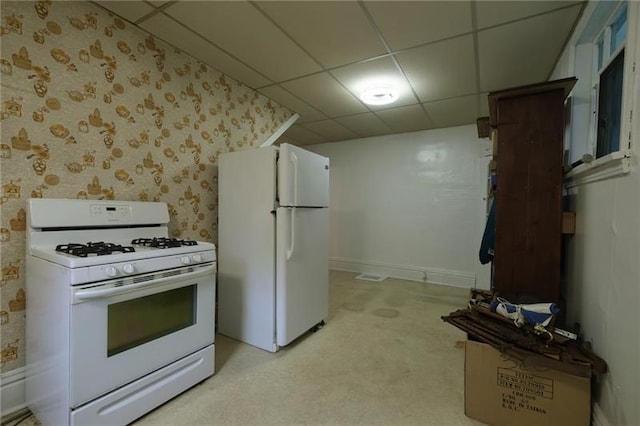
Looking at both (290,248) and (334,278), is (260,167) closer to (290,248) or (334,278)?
(290,248)

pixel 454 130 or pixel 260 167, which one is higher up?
pixel 454 130

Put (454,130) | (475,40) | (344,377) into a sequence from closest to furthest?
(344,377) < (475,40) < (454,130)

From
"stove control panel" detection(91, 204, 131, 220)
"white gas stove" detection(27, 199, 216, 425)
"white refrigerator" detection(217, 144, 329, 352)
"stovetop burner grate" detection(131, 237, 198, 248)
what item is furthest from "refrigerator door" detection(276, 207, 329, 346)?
"stove control panel" detection(91, 204, 131, 220)

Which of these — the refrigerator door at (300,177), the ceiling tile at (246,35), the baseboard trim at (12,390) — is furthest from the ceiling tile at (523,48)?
the baseboard trim at (12,390)

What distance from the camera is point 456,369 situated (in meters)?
2.02

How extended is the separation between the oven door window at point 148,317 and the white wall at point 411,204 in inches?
139

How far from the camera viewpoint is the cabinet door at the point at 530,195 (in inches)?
67.1

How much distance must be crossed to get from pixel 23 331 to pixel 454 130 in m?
4.78

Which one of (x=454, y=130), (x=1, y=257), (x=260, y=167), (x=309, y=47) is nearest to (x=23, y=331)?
(x=1, y=257)

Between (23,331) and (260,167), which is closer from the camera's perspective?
(23,331)

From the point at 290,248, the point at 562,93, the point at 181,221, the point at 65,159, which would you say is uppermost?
the point at 562,93

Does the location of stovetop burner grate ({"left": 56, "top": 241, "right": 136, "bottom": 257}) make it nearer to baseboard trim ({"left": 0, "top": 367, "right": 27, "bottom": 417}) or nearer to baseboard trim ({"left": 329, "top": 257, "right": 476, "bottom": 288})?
baseboard trim ({"left": 0, "top": 367, "right": 27, "bottom": 417})

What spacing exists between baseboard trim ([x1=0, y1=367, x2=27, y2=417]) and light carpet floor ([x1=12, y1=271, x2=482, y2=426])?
0.13 m

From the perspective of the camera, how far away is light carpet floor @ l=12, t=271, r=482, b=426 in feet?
5.07
